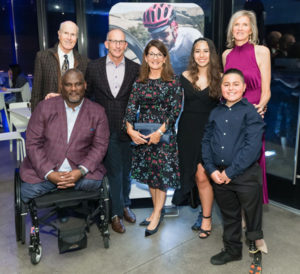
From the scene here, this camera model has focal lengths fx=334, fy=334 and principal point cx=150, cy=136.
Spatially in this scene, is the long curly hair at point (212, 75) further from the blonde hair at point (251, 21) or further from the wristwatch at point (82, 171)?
the wristwatch at point (82, 171)

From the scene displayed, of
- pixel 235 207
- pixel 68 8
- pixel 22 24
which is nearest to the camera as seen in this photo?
pixel 235 207

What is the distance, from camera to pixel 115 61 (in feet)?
9.30

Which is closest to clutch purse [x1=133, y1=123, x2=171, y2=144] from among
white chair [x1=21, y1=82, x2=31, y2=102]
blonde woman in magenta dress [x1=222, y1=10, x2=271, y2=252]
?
blonde woman in magenta dress [x1=222, y1=10, x2=271, y2=252]

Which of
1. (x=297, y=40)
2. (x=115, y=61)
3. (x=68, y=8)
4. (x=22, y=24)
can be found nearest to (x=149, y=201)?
(x=115, y=61)

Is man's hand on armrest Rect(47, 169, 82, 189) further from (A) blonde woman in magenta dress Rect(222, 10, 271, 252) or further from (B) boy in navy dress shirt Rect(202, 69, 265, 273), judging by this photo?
(A) blonde woman in magenta dress Rect(222, 10, 271, 252)

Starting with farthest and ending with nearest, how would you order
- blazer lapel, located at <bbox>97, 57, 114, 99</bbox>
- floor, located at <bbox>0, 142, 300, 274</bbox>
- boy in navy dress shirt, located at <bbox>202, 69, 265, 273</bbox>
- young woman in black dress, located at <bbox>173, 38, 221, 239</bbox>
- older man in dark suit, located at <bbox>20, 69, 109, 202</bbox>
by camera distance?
blazer lapel, located at <bbox>97, 57, 114, 99</bbox>
young woman in black dress, located at <bbox>173, 38, 221, 239</bbox>
older man in dark suit, located at <bbox>20, 69, 109, 202</bbox>
floor, located at <bbox>0, 142, 300, 274</bbox>
boy in navy dress shirt, located at <bbox>202, 69, 265, 273</bbox>

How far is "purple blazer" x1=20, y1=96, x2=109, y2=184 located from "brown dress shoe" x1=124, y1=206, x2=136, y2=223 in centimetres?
67

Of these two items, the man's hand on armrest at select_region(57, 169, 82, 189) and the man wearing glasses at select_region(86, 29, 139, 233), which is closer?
the man's hand on armrest at select_region(57, 169, 82, 189)

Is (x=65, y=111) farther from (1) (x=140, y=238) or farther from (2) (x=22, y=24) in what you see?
(2) (x=22, y=24)

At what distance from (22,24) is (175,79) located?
8.47 metres

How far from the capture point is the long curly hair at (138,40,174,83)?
8.60 ft

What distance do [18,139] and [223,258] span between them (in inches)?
140

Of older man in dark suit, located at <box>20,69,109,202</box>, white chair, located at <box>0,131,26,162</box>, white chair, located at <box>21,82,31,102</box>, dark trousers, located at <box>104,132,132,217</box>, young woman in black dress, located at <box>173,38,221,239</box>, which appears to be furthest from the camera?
white chair, located at <box>21,82,31,102</box>

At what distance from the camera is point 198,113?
2.67m
